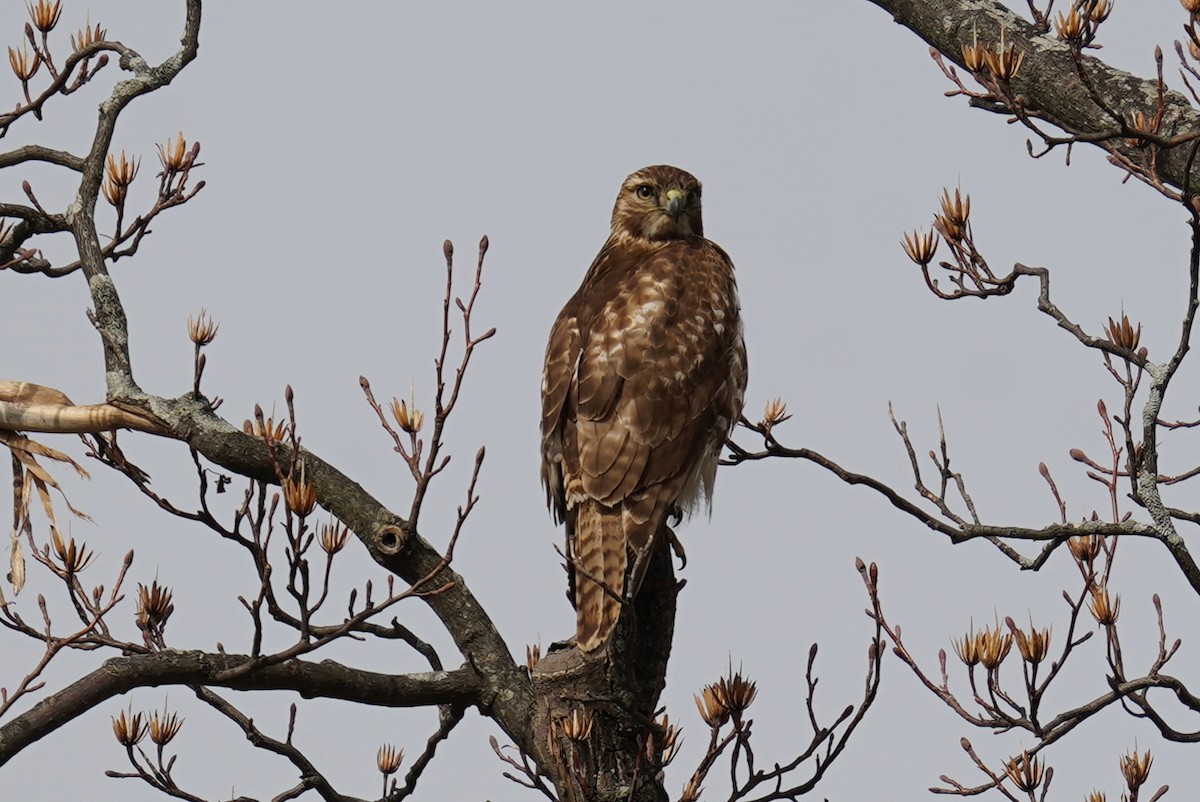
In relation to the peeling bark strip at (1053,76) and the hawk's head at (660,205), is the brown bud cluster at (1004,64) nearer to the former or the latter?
the peeling bark strip at (1053,76)

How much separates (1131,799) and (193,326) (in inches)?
127

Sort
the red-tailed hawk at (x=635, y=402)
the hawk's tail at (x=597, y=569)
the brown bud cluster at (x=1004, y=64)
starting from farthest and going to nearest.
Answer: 1. the red-tailed hawk at (x=635, y=402)
2. the hawk's tail at (x=597, y=569)
3. the brown bud cluster at (x=1004, y=64)

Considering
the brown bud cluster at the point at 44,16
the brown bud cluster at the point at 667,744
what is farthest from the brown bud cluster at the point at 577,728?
the brown bud cluster at the point at 44,16

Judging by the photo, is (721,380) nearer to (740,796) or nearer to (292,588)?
(740,796)

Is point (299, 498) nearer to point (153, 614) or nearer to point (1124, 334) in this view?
point (153, 614)

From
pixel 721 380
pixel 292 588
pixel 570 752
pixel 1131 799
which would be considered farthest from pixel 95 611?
pixel 1131 799

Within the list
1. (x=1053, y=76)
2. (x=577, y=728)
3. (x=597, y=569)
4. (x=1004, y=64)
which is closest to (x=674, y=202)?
(x=1053, y=76)

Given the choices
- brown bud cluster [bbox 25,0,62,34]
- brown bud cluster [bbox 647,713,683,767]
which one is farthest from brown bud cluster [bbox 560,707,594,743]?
brown bud cluster [bbox 25,0,62,34]

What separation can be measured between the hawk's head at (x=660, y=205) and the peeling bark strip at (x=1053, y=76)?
4.10 feet

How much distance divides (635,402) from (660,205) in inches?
55.7

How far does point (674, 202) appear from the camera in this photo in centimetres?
716

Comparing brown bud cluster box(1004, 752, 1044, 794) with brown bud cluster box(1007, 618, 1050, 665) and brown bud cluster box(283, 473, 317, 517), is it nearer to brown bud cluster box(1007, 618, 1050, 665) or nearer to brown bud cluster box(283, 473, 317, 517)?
brown bud cluster box(1007, 618, 1050, 665)

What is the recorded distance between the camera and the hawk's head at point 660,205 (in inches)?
285

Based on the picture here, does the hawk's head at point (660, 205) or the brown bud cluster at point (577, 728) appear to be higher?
the hawk's head at point (660, 205)
